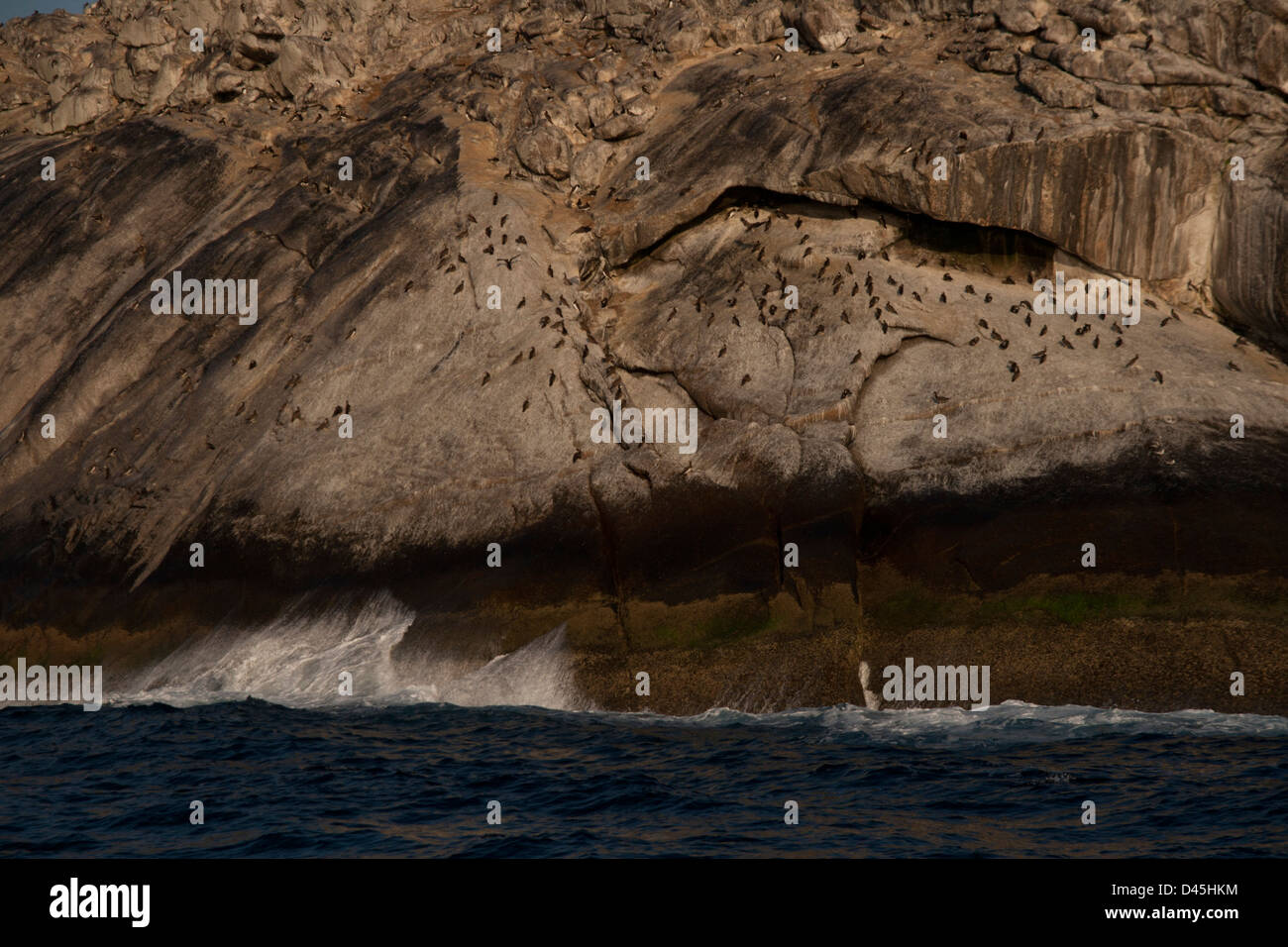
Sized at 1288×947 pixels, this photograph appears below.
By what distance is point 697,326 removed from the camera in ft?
110

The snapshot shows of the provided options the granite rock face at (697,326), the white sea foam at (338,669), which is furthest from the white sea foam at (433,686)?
the granite rock face at (697,326)

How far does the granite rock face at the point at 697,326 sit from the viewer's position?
2822cm

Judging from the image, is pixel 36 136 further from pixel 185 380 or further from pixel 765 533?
pixel 765 533

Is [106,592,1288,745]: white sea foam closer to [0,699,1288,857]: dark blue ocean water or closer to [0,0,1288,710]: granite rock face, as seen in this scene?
[0,699,1288,857]: dark blue ocean water

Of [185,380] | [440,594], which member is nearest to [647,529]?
[440,594]

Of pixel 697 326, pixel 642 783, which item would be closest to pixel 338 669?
pixel 642 783

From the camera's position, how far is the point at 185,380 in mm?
35594

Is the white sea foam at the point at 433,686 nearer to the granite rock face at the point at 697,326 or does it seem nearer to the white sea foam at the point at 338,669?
the white sea foam at the point at 338,669

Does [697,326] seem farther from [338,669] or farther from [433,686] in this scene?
[338,669]

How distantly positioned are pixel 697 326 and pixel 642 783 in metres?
14.7

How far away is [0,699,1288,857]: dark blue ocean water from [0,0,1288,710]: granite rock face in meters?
2.54

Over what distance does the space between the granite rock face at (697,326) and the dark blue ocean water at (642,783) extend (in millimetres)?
2539

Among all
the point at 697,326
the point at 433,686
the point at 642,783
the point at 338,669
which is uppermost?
the point at 697,326

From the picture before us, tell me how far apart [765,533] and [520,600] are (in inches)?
222
